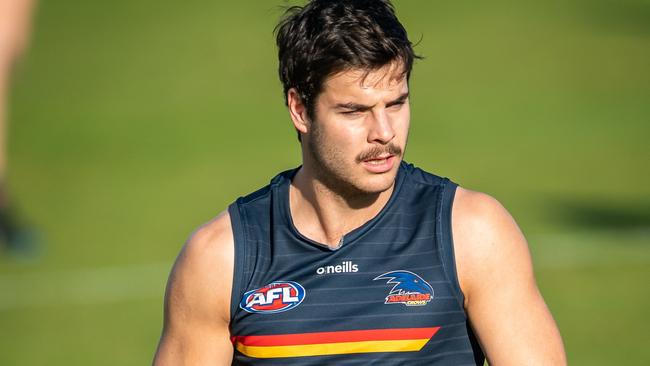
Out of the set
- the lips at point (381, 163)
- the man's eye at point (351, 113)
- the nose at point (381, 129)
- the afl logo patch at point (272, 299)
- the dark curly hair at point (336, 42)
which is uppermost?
the dark curly hair at point (336, 42)

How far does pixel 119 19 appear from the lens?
28.6 metres

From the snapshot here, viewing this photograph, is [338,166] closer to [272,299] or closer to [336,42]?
[336,42]

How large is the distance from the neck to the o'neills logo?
0.10 m

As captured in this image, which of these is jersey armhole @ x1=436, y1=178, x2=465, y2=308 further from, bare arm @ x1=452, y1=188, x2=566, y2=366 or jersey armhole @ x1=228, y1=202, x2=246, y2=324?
jersey armhole @ x1=228, y1=202, x2=246, y2=324

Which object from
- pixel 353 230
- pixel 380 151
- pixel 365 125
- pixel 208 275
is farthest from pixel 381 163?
pixel 208 275

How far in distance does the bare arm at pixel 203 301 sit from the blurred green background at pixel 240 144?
6.29 meters

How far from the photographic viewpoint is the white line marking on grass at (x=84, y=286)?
44.9 ft

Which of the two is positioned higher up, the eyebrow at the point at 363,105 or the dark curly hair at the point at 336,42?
the dark curly hair at the point at 336,42

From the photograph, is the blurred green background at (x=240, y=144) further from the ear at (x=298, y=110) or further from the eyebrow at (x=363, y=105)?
the eyebrow at (x=363, y=105)

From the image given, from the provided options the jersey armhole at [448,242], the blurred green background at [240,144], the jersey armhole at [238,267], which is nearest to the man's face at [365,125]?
the jersey armhole at [448,242]

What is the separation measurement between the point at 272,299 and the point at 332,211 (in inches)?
19.3

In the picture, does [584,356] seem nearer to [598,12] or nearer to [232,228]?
[232,228]

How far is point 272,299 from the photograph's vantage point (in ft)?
17.5

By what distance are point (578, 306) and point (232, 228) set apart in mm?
7559
